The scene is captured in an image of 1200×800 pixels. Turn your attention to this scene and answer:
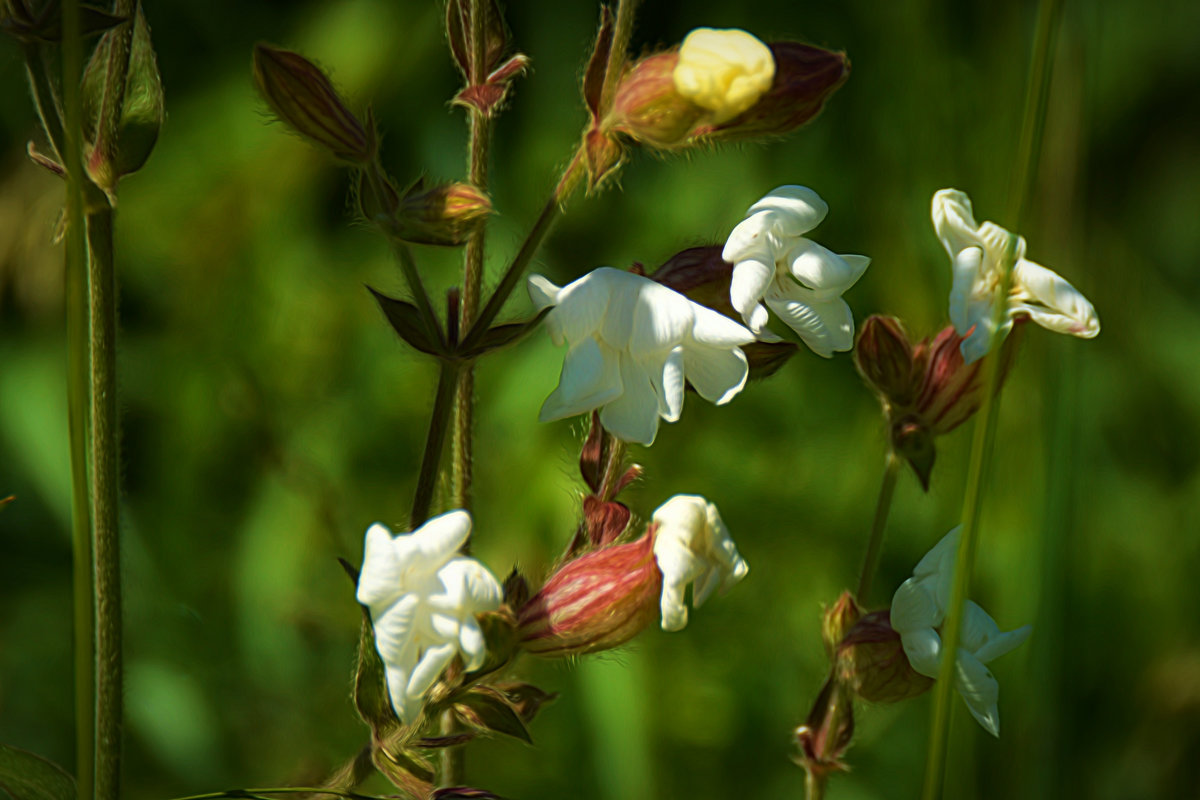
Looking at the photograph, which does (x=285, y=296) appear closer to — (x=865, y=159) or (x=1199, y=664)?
(x=865, y=159)

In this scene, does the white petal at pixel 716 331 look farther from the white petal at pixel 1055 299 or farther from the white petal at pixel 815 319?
the white petal at pixel 1055 299

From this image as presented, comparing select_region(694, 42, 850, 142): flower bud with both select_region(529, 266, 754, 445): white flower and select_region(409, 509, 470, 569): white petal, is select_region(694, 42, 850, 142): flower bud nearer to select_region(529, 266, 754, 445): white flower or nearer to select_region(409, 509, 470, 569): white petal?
select_region(529, 266, 754, 445): white flower

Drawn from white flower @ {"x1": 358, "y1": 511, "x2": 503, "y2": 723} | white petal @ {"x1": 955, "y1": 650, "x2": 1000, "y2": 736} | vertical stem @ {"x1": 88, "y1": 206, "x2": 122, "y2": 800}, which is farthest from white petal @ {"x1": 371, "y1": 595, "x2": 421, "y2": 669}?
white petal @ {"x1": 955, "y1": 650, "x2": 1000, "y2": 736}

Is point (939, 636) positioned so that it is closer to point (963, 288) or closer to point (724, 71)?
point (963, 288)

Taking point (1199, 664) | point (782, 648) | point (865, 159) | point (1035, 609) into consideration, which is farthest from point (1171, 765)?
point (865, 159)

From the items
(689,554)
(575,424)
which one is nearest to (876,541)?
(689,554)

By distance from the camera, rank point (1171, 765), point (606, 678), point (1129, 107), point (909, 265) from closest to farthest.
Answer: point (1171, 765)
point (606, 678)
point (909, 265)
point (1129, 107)
